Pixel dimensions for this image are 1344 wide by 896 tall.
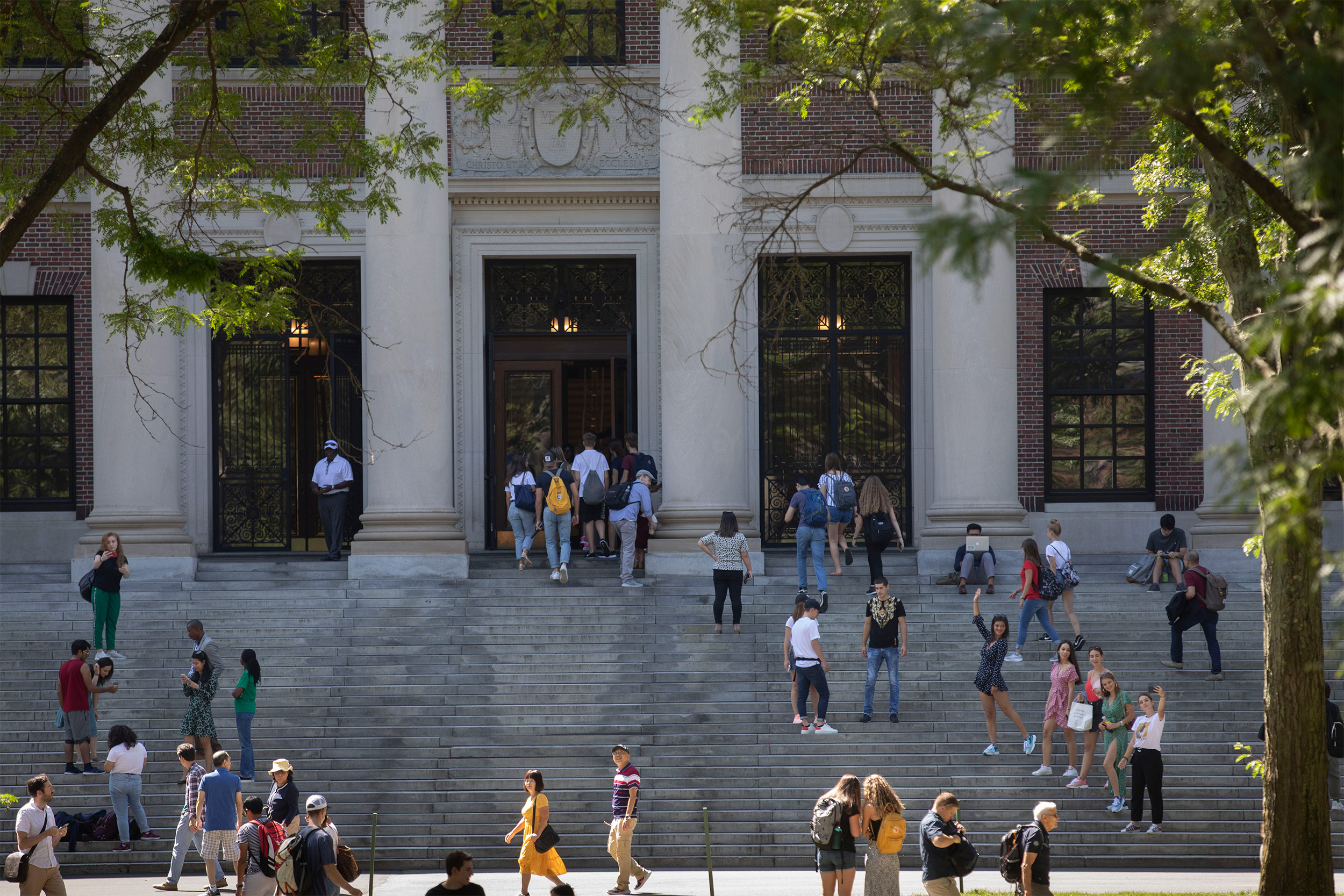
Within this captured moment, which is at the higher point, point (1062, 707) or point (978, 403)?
point (978, 403)

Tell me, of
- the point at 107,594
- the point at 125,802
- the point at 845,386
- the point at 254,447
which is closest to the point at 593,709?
the point at 125,802

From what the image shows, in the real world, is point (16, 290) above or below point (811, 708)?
above

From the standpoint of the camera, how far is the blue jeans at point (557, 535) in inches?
711

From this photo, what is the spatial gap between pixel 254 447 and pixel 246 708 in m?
8.91

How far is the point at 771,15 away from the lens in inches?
395

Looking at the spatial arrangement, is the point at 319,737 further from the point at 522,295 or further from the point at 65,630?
the point at 522,295

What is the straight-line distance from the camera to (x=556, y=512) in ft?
59.1

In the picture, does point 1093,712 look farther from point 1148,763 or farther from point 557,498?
point 557,498

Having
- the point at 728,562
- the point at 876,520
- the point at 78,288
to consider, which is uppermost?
the point at 78,288

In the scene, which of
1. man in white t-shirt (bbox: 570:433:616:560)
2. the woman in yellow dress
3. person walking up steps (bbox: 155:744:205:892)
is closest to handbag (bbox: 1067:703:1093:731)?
the woman in yellow dress

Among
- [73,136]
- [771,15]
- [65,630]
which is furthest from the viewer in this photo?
[65,630]

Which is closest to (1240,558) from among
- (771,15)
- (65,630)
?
(771,15)

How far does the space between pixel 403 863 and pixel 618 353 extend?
1117 centimetres

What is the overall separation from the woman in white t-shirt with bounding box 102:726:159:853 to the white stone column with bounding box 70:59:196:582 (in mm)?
6974
